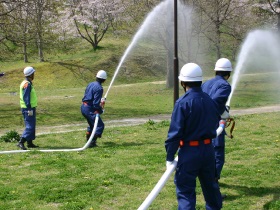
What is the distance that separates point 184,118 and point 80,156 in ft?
17.6

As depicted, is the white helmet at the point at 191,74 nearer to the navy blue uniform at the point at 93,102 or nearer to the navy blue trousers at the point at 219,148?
the navy blue trousers at the point at 219,148

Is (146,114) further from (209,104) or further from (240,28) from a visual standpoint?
(240,28)

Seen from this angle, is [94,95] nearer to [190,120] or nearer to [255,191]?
[255,191]

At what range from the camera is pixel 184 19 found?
1167 inches

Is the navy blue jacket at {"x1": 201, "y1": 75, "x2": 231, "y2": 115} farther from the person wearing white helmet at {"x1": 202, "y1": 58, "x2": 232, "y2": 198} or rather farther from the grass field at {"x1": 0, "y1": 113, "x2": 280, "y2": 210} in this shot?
the grass field at {"x1": 0, "y1": 113, "x2": 280, "y2": 210}

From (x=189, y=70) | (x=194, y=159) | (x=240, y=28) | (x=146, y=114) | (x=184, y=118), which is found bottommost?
(x=146, y=114)

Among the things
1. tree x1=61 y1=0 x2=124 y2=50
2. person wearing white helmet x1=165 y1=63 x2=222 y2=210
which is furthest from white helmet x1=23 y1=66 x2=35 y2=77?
tree x1=61 y1=0 x2=124 y2=50

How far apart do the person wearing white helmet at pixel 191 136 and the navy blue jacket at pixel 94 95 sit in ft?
17.7

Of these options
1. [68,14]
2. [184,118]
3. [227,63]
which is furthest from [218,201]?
[68,14]

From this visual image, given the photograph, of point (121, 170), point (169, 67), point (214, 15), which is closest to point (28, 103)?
point (121, 170)

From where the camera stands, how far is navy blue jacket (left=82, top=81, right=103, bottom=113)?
34.9 ft

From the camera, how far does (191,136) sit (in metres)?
5.29

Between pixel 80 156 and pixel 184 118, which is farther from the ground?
pixel 184 118

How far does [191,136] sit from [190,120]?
20 cm
